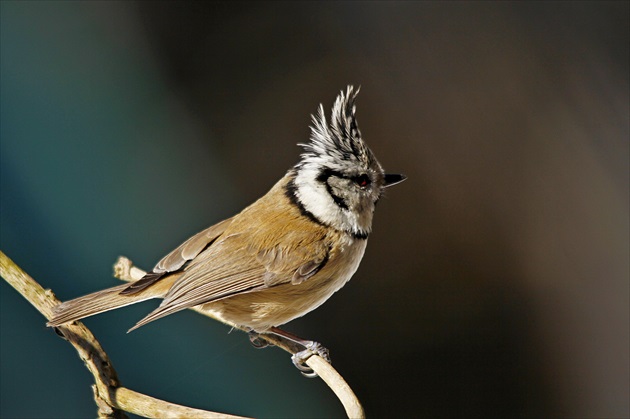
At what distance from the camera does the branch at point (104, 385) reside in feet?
4.55

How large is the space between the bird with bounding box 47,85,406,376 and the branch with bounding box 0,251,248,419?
51 cm

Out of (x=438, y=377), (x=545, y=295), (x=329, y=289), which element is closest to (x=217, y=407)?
(x=329, y=289)

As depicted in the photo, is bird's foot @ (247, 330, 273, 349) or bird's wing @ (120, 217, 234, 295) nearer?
bird's wing @ (120, 217, 234, 295)

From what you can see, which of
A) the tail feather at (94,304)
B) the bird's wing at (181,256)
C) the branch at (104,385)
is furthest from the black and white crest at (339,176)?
the branch at (104,385)

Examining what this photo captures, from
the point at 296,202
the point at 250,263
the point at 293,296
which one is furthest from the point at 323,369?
the point at 296,202

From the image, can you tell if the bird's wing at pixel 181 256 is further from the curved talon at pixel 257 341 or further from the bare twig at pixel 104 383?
the bare twig at pixel 104 383

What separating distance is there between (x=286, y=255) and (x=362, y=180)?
0.30 meters

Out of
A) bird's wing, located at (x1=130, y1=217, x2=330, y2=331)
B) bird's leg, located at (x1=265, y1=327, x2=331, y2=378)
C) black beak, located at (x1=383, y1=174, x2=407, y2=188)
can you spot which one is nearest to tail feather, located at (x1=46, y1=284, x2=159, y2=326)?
bird's wing, located at (x1=130, y1=217, x2=330, y2=331)

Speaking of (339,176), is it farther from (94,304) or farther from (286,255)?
(94,304)

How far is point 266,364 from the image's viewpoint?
327 centimetres

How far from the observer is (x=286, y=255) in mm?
2178

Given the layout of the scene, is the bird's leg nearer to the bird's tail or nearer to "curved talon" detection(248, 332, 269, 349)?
"curved talon" detection(248, 332, 269, 349)

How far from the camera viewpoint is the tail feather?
1.65 meters

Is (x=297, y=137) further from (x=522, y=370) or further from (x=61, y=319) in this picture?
(x=61, y=319)
